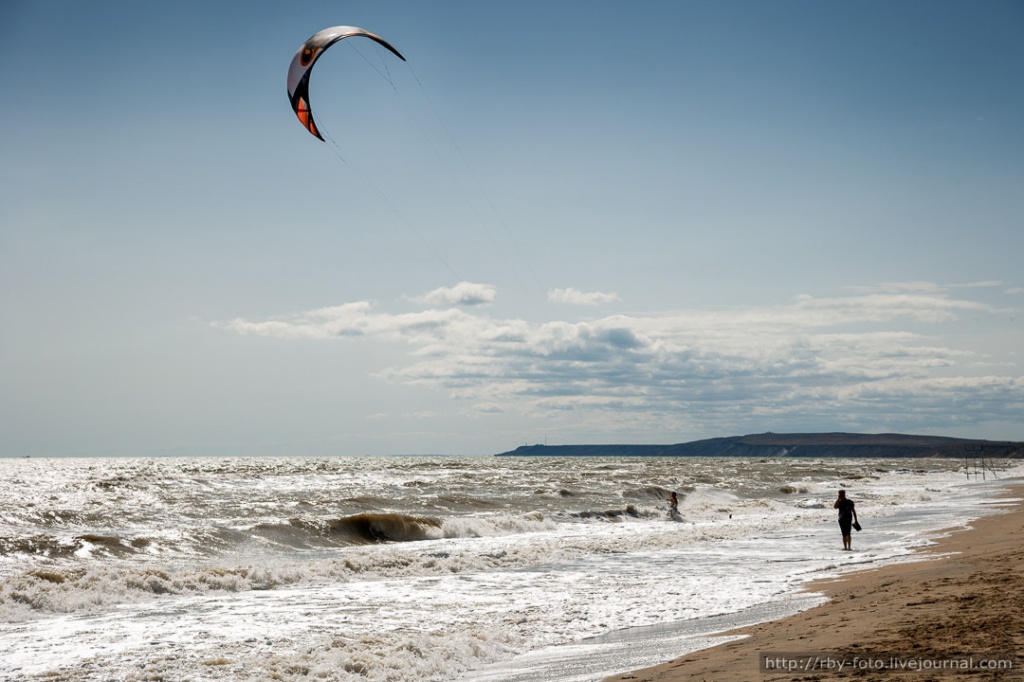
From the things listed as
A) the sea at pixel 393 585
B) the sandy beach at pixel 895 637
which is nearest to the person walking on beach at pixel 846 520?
the sea at pixel 393 585

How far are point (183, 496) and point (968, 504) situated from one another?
3445 centimetres

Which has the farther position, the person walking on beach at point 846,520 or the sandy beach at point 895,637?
the person walking on beach at point 846,520

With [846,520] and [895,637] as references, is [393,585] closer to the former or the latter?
[895,637]

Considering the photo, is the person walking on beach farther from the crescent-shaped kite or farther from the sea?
the crescent-shaped kite

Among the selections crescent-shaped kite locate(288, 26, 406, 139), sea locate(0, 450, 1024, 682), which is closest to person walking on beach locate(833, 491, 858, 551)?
sea locate(0, 450, 1024, 682)

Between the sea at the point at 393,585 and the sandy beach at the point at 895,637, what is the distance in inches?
30.8

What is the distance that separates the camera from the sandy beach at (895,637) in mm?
6268

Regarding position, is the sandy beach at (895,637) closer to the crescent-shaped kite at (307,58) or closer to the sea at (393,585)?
the sea at (393,585)

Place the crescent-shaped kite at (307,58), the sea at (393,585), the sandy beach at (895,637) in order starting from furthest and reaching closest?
the crescent-shaped kite at (307,58)
the sea at (393,585)
the sandy beach at (895,637)

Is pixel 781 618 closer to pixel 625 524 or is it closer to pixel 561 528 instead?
pixel 561 528

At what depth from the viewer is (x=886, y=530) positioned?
23.5 m

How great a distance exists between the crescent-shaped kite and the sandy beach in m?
14.5

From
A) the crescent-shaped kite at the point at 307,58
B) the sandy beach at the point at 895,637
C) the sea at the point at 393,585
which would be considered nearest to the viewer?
the sandy beach at the point at 895,637

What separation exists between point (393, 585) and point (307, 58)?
12.0 meters
